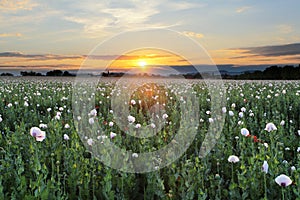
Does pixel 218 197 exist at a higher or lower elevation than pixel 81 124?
lower

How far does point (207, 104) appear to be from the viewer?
33.0 ft

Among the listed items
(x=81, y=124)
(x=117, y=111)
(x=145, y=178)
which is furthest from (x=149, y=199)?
(x=117, y=111)

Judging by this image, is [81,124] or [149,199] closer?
[149,199]

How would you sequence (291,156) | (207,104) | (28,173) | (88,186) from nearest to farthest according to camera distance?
1. (88,186)
2. (28,173)
3. (291,156)
4. (207,104)

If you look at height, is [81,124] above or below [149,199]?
above

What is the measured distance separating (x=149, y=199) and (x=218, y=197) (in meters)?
0.75

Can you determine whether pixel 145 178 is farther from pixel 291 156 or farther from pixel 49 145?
pixel 291 156

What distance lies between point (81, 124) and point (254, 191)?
3.98m

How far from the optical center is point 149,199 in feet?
13.1

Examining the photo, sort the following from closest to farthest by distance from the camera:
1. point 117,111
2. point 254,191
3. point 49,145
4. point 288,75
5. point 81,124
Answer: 1. point 254,191
2. point 49,145
3. point 81,124
4. point 117,111
5. point 288,75

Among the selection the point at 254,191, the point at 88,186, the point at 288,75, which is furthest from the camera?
the point at 288,75

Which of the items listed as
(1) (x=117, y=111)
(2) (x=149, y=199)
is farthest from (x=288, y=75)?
(2) (x=149, y=199)

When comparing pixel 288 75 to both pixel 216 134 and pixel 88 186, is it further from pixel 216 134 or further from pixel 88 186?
pixel 88 186

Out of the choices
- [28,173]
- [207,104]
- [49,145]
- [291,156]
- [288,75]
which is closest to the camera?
[28,173]
